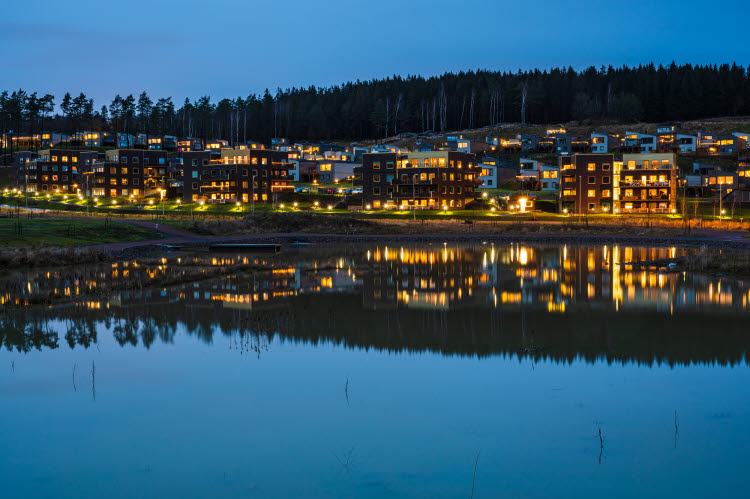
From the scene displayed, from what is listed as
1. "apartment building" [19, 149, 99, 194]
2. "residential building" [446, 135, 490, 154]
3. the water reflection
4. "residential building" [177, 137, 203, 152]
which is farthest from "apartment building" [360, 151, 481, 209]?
"residential building" [177, 137, 203, 152]

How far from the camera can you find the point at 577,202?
9006 centimetres

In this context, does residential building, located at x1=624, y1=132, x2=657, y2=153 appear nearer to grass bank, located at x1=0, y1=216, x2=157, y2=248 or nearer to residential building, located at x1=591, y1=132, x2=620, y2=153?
residential building, located at x1=591, y1=132, x2=620, y2=153

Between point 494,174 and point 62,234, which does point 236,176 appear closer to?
point 494,174

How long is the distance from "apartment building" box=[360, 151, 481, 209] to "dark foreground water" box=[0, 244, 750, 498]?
6952 centimetres

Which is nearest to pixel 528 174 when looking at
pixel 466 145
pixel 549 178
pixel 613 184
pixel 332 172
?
pixel 549 178

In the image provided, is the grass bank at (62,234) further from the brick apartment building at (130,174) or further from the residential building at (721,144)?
the residential building at (721,144)

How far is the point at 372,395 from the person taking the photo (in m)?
14.3

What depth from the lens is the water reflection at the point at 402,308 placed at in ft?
63.8

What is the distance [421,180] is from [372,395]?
8547 cm

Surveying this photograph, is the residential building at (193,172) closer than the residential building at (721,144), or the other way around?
the residential building at (193,172)

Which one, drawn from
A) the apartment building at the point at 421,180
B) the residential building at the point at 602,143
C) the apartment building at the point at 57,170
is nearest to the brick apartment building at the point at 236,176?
the apartment building at the point at 421,180

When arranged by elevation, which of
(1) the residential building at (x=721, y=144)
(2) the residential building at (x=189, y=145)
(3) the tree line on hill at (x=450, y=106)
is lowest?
→ (1) the residential building at (x=721, y=144)

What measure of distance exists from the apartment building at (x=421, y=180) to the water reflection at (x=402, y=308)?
5492cm

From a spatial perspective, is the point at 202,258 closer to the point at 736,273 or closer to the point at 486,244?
the point at 486,244
